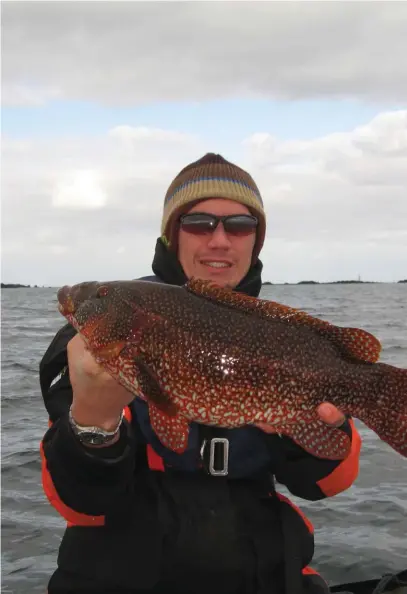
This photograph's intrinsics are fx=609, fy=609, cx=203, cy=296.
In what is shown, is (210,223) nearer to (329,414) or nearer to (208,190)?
(208,190)

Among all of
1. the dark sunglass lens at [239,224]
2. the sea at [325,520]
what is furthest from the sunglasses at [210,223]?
the sea at [325,520]

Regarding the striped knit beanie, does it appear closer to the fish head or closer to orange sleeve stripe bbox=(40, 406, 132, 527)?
the fish head

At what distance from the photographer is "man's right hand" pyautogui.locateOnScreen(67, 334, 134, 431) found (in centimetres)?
345

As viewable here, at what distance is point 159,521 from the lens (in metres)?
3.92

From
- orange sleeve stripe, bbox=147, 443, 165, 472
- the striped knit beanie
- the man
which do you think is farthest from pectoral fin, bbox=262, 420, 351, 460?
the striped knit beanie

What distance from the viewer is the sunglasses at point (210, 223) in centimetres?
469

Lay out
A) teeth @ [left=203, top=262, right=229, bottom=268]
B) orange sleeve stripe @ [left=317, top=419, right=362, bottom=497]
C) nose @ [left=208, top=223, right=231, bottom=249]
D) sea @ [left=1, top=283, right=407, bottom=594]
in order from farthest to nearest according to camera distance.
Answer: sea @ [left=1, top=283, right=407, bottom=594]
teeth @ [left=203, top=262, right=229, bottom=268]
nose @ [left=208, top=223, right=231, bottom=249]
orange sleeve stripe @ [left=317, top=419, right=362, bottom=497]

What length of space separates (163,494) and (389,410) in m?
1.58

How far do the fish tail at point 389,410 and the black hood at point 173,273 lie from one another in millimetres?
1510

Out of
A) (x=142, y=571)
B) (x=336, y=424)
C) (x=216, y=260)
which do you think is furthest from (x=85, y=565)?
(x=216, y=260)

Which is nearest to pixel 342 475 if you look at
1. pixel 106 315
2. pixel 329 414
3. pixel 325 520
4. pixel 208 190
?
pixel 329 414

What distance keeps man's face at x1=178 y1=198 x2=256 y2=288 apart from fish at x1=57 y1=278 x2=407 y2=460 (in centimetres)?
94

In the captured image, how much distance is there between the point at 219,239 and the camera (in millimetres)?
4605

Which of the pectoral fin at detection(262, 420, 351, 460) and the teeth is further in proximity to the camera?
the teeth
